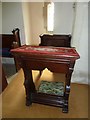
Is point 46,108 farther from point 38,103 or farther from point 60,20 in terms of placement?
point 60,20

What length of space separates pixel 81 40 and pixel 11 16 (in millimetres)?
2424

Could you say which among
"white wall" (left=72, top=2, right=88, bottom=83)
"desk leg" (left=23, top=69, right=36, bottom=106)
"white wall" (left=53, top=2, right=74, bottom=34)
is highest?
"white wall" (left=53, top=2, right=74, bottom=34)

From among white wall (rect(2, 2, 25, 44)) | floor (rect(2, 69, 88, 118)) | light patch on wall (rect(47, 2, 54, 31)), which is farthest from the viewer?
light patch on wall (rect(47, 2, 54, 31))

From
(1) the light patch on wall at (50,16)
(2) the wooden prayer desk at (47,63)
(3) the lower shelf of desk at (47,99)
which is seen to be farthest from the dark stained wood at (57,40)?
(1) the light patch on wall at (50,16)

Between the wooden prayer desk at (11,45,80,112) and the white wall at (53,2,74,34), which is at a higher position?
the white wall at (53,2,74,34)

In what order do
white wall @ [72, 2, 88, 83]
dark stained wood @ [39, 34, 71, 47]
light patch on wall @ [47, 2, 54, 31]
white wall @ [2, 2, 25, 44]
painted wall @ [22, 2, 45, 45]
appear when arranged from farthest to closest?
painted wall @ [22, 2, 45, 45] < light patch on wall @ [47, 2, 54, 31] < white wall @ [2, 2, 25, 44] < dark stained wood @ [39, 34, 71, 47] < white wall @ [72, 2, 88, 83]

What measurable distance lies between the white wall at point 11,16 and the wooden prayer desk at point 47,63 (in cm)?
247

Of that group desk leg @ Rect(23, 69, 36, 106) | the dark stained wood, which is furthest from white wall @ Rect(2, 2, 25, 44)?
desk leg @ Rect(23, 69, 36, 106)

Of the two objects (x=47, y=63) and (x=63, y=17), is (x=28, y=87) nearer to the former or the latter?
(x=47, y=63)

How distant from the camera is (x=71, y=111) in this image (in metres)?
1.73

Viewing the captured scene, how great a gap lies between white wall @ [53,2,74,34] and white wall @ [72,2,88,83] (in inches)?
60.5

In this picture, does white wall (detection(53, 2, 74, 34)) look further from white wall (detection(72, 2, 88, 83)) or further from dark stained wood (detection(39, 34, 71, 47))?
white wall (detection(72, 2, 88, 83))

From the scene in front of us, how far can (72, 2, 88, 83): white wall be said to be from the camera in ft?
6.59

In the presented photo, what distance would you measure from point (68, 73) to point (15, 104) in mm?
905
